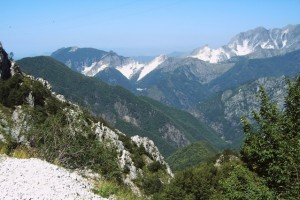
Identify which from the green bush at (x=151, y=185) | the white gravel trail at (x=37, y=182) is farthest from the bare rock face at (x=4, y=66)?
the white gravel trail at (x=37, y=182)

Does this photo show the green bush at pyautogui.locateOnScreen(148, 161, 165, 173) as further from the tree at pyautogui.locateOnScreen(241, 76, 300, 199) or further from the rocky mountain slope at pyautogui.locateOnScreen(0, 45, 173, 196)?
the tree at pyautogui.locateOnScreen(241, 76, 300, 199)

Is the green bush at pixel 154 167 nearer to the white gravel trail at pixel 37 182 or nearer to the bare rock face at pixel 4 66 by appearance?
the bare rock face at pixel 4 66

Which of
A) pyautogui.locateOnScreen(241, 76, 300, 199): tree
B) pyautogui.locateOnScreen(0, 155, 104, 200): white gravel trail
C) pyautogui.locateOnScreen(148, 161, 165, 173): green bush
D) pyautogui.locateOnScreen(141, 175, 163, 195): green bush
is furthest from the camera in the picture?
pyautogui.locateOnScreen(148, 161, 165, 173): green bush

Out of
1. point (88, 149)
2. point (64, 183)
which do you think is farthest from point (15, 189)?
point (88, 149)

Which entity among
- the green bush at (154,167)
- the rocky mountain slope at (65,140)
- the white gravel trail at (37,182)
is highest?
the white gravel trail at (37,182)

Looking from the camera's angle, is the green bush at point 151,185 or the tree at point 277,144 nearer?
the tree at point 277,144

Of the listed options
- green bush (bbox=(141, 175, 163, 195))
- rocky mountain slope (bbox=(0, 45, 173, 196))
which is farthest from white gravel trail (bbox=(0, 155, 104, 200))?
green bush (bbox=(141, 175, 163, 195))

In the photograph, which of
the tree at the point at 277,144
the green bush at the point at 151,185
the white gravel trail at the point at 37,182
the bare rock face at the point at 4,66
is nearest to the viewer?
the white gravel trail at the point at 37,182

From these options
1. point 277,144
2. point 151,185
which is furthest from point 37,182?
point 151,185

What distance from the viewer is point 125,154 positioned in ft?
297

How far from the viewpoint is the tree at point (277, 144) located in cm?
2962

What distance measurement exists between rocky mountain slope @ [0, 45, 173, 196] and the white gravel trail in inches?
51.9

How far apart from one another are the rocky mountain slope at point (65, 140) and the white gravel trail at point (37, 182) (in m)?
1.32

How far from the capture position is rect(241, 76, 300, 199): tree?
97.2 feet
